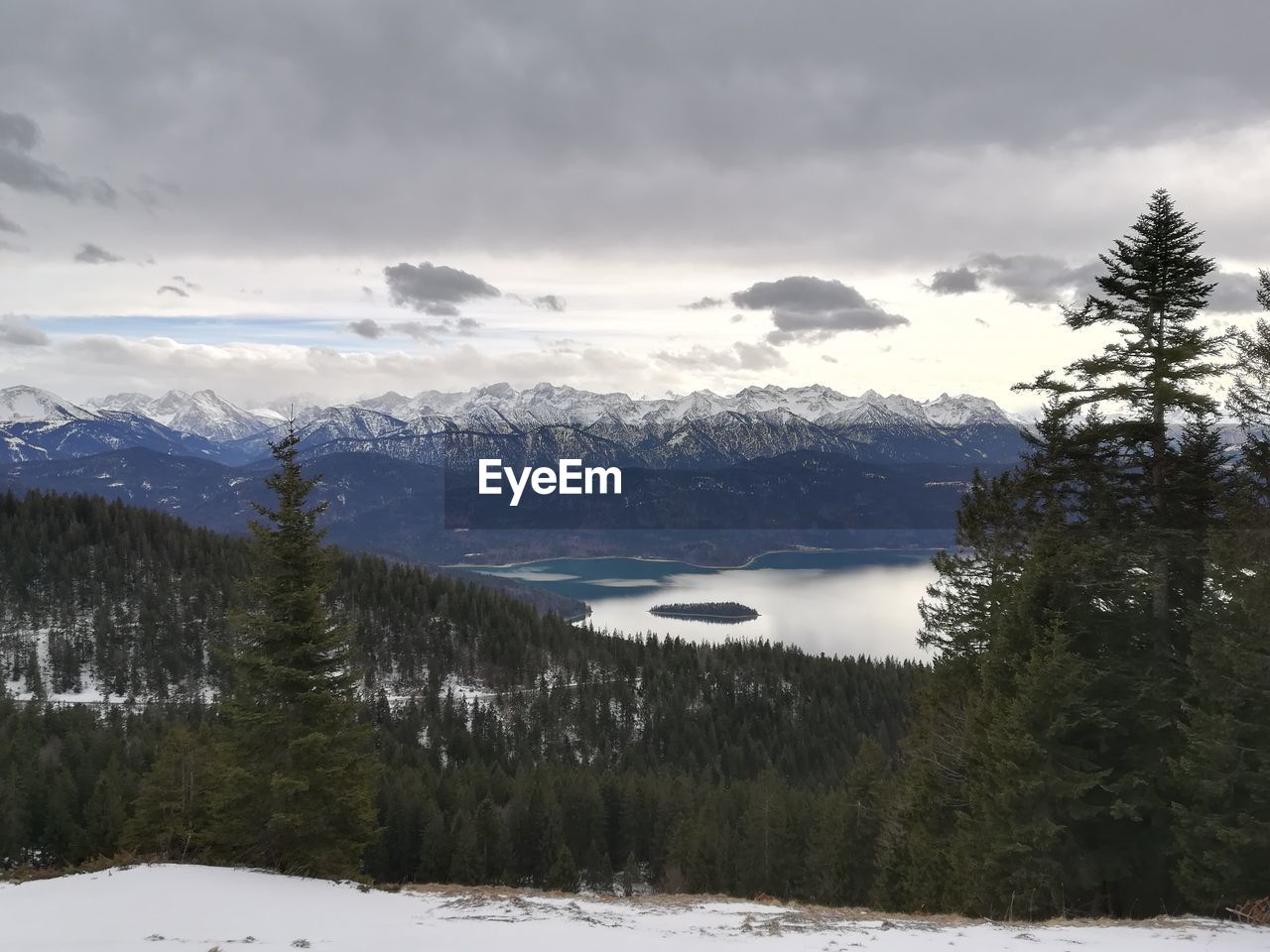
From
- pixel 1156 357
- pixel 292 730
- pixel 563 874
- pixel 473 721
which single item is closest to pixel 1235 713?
pixel 1156 357

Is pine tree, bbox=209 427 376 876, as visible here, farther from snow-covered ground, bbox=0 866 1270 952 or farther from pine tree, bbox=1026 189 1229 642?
pine tree, bbox=1026 189 1229 642

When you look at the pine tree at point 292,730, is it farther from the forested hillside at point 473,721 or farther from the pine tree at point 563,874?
the pine tree at point 563,874

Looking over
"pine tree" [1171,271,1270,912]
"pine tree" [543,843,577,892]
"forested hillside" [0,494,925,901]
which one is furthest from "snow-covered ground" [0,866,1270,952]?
"pine tree" [543,843,577,892]

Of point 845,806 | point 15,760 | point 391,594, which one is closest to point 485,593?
point 391,594

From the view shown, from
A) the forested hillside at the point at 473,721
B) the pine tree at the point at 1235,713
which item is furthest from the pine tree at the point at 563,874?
the pine tree at the point at 1235,713

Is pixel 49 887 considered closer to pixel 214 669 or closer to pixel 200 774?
pixel 200 774
